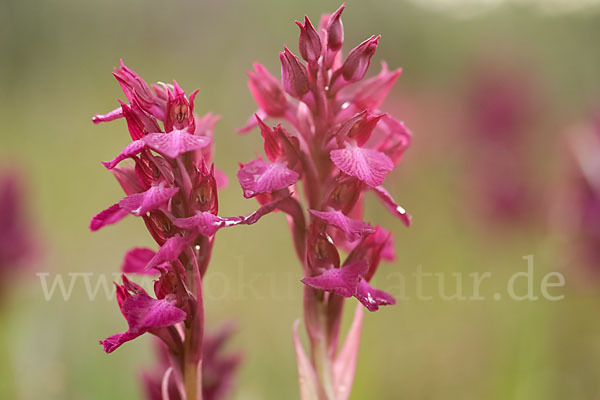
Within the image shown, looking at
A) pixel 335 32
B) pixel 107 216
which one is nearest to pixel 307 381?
pixel 107 216

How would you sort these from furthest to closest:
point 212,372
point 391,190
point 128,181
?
point 391,190, point 212,372, point 128,181

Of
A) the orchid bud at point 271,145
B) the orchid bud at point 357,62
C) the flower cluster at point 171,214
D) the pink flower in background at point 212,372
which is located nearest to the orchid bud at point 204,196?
the flower cluster at point 171,214

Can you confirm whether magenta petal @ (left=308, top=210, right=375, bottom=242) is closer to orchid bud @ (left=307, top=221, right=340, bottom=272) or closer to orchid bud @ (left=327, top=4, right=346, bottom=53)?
orchid bud @ (left=307, top=221, right=340, bottom=272)

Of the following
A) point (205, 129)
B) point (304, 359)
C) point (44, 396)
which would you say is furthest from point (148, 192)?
point (44, 396)

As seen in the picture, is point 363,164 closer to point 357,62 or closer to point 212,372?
point 357,62

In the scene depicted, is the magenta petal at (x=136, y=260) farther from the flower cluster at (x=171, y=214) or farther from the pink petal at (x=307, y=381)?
the pink petal at (x=307, y=381)

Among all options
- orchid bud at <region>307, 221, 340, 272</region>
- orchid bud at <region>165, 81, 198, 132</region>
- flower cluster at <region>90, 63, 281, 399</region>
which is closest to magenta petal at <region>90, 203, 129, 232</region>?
flower cluster at <region>90, 63, 281, 399</region>
